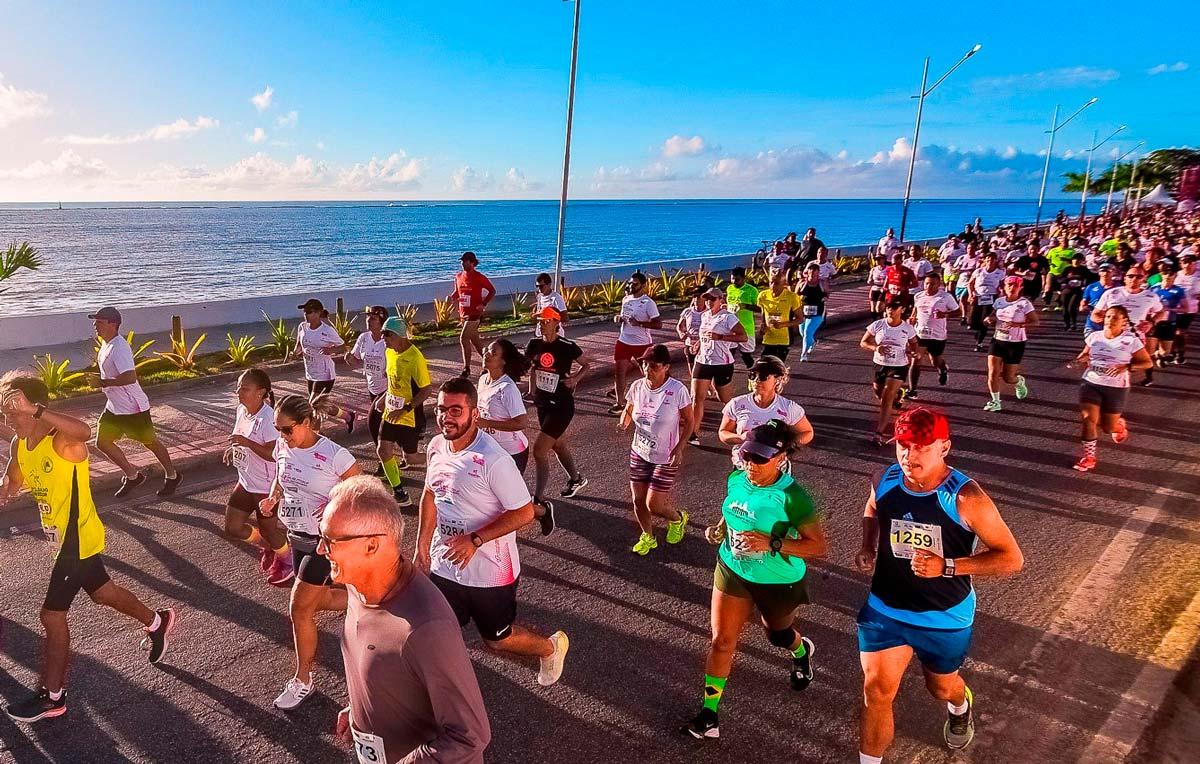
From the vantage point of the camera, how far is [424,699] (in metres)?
2.10

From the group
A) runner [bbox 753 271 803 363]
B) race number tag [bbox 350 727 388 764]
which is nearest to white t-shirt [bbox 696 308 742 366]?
runner [bbox 753 271 803 363]

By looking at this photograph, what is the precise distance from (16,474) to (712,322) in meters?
6.74

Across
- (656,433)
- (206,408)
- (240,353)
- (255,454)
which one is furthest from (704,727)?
(240,353)

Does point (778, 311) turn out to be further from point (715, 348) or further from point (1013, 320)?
point (1013, 320)

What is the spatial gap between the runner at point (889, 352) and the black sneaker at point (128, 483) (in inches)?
332

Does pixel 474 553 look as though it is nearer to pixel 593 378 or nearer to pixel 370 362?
pixel 370 362

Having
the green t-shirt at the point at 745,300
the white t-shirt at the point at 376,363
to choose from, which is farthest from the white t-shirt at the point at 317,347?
the green t-shirt at the point at 745,300

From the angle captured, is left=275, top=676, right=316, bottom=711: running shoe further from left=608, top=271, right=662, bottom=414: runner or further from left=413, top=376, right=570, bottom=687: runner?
left=608, top=271, right=662, bottom=414: runner

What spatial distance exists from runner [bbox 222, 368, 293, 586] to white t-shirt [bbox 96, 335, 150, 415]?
8.25 ft

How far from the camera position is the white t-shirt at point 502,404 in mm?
Answer: 5621

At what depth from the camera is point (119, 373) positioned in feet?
22.6

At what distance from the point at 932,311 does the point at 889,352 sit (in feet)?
8.96

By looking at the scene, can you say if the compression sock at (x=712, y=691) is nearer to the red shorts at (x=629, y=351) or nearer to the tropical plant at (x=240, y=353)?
the red shorts at (x=629, y=351)

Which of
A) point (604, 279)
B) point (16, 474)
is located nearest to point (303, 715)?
point (16, 474)
